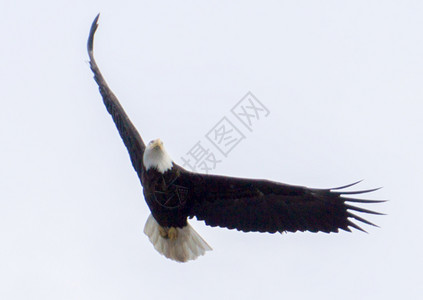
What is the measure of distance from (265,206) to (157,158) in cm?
114

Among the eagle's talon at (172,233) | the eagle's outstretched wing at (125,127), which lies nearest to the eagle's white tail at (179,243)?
the eagle's talon at (172,233)

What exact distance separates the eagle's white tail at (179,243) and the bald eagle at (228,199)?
34 centimetres

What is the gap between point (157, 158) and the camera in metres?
8.10

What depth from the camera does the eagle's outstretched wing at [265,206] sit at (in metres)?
8.07

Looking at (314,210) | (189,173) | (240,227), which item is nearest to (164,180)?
(189,173)

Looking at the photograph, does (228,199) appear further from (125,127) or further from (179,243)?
(125,127)

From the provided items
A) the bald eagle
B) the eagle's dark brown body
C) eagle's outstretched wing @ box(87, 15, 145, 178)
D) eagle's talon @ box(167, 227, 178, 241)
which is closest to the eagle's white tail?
eagle's talon @ box(167, 227, 178, 241)

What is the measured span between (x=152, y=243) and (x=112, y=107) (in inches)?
59.1

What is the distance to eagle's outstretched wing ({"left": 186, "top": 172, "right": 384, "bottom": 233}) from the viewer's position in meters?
8.07

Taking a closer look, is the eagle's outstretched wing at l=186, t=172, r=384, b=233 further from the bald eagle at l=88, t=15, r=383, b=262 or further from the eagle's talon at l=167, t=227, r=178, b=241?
the eagle's talon at l=167, t=227, r=178, b=241

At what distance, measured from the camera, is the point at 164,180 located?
8086mm

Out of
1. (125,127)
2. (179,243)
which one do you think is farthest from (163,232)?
(125,127)

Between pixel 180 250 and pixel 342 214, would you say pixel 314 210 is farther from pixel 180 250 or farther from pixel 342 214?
pixel 180 250

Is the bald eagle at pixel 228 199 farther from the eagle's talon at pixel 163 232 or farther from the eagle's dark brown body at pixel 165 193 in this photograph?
the eagle's talon at pixel 163 232
